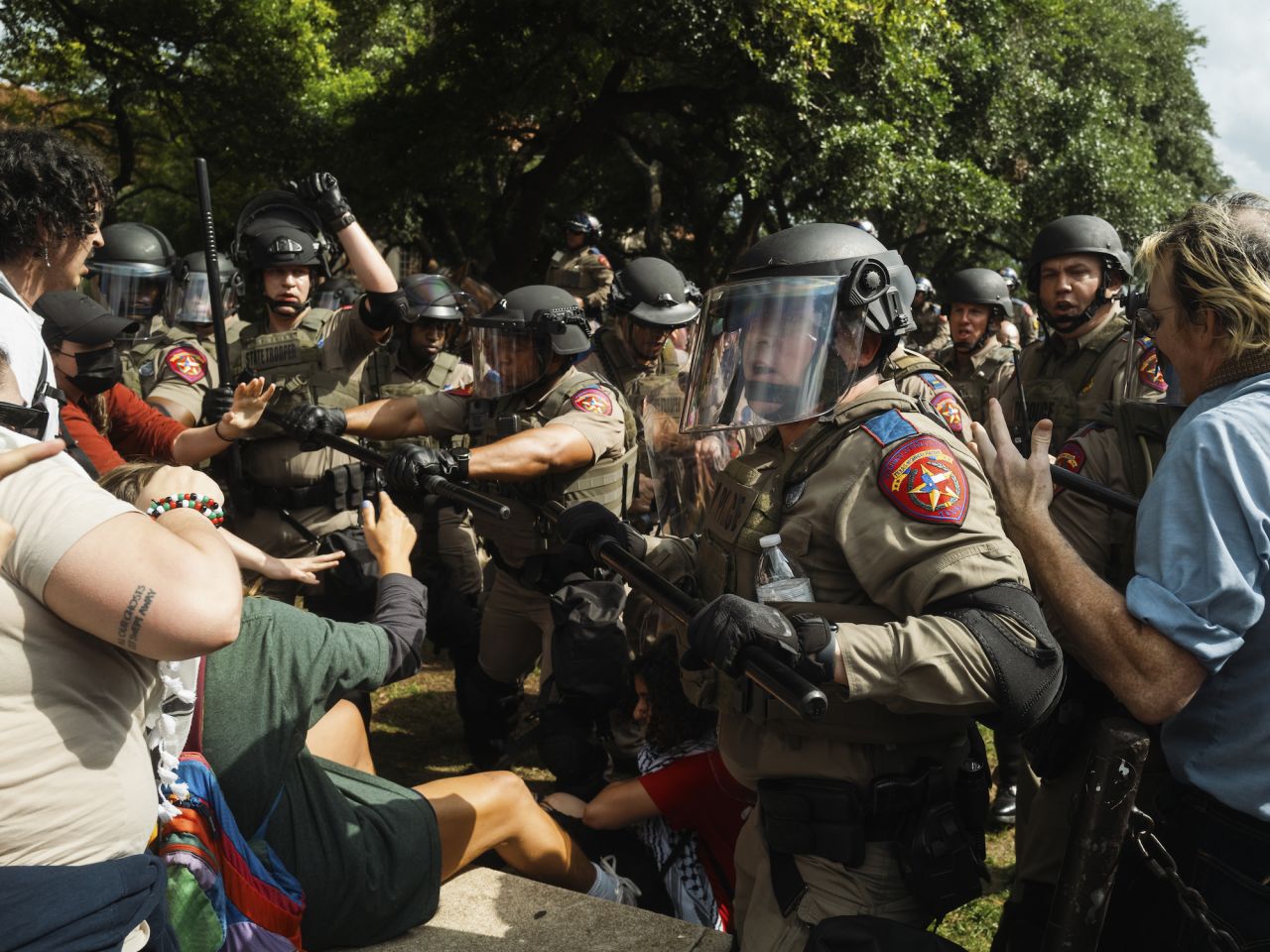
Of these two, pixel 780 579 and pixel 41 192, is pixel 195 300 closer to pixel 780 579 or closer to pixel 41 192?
pixel 41 192

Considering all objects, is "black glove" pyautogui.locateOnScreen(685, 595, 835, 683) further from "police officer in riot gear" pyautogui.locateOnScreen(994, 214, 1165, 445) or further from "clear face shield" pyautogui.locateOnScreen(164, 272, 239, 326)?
"clear face shield" pyautogui.locateOnScreen(164, 272, 239, 326)

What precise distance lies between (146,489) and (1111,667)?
210 cm

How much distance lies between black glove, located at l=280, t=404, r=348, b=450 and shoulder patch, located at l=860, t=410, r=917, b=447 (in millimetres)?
2565

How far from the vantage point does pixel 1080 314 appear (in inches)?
200

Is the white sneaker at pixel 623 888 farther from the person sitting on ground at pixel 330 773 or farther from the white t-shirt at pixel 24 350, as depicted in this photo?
the white t-shirt at pixel 24 350

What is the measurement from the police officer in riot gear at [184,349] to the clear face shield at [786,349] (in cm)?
279

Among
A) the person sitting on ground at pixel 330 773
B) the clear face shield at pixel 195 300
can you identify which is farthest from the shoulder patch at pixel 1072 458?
the clear face shield at pixel 195 300

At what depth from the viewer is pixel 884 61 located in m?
14.4

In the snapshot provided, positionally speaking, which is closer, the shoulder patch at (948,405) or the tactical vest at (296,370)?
the shoulder patch at (948,405)

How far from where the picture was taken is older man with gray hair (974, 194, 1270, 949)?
1.89 m

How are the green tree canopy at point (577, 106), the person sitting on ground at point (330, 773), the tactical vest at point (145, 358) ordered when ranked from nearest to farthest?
1. the person sitting on ground at point (330, 773)
2. the tactical vest at point (145, 358)
3. the green tree canopy at point (577, 106)

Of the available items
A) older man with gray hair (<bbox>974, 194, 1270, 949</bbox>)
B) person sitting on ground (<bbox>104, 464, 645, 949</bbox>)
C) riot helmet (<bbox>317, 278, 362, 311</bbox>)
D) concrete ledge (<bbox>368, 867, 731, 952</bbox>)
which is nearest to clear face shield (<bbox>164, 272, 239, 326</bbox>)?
riot helmet (<bbox>317, 278, 362, 311</bbox>)

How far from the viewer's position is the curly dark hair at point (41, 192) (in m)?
2.84

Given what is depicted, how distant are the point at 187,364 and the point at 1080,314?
14.2ft
